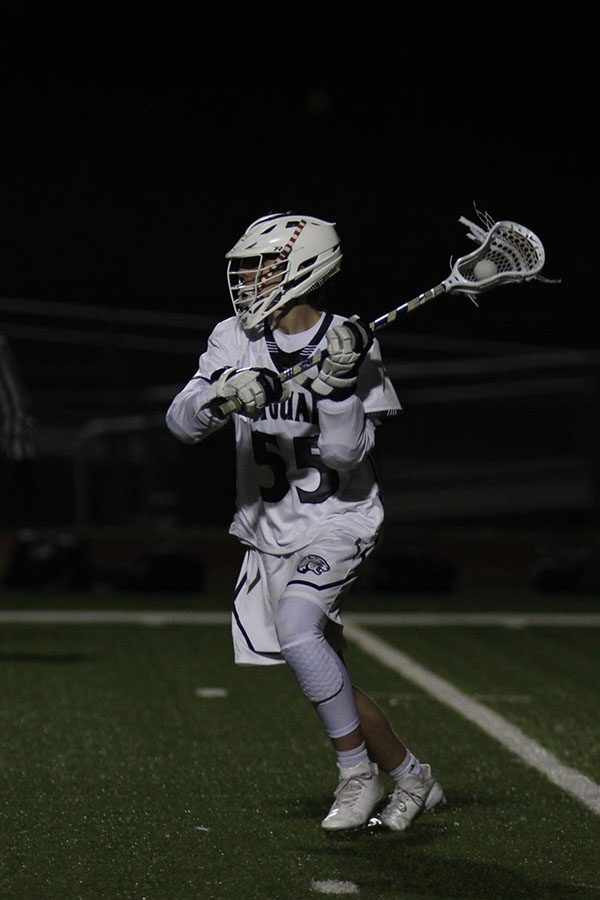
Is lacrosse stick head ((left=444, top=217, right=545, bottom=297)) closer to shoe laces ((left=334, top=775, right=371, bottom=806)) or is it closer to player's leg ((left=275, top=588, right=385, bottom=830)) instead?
player's leg ((left=275, top=588, right=385, bottom=830))

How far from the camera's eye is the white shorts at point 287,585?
3.52 m

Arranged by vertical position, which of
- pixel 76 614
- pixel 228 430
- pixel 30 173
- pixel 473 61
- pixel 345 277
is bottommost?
pixel 76 614

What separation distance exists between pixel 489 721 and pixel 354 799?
2040 millimetres

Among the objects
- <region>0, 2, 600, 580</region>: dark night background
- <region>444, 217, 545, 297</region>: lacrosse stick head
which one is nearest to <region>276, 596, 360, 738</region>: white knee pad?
<region>444, 217, 545, 297</region>: lacrosse stick head

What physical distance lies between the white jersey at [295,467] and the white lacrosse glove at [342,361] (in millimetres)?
233

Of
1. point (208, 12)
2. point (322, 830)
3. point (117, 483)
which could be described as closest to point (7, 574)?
point (117, 483)

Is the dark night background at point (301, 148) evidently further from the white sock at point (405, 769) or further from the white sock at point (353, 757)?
the white sock at point (353, 757)

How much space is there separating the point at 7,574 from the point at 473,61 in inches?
325

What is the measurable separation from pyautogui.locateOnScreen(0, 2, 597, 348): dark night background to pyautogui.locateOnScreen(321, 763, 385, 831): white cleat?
473 inches

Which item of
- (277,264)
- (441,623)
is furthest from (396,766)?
(441,623)

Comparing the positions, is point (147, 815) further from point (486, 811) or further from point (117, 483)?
point (117, 483)

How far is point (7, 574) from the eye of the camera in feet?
37.9

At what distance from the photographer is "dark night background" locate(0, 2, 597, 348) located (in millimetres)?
15586

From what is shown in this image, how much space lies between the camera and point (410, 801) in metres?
3.61
